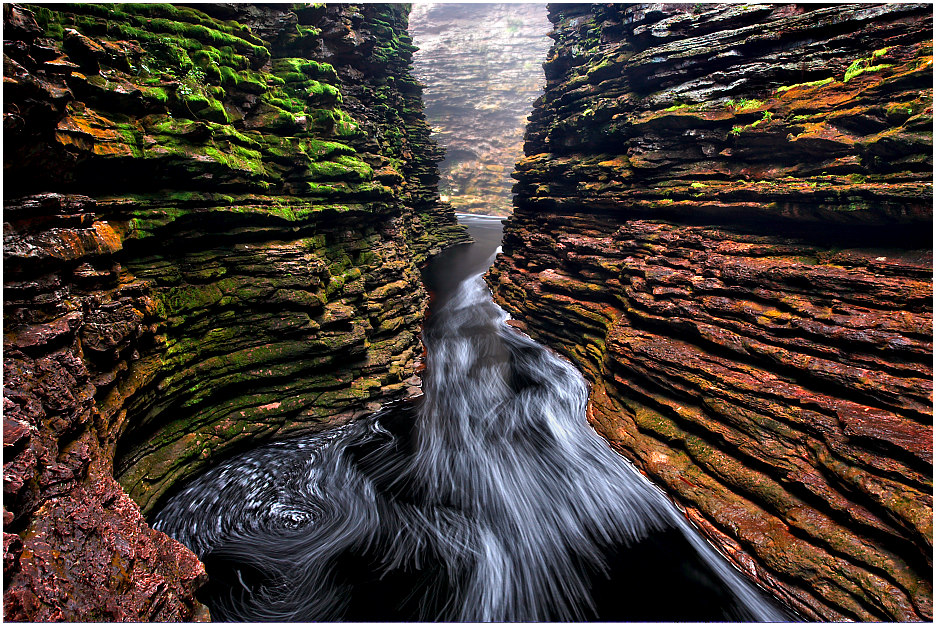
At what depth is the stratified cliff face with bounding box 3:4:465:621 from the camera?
4.46 m

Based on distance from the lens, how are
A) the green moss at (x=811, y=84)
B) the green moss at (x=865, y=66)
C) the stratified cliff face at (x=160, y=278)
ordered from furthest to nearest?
1. the green moss at (x=811, y=84)
2. the green moss at (x=865, y=66)
3. the stratified cliff face at (x=160, y=278)

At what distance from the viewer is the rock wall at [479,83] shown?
2872 inches

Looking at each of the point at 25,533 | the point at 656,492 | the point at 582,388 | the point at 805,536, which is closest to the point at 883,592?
the point at 805,536

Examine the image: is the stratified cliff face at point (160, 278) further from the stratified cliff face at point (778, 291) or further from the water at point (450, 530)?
the stratified cliff face at point (778, 291)

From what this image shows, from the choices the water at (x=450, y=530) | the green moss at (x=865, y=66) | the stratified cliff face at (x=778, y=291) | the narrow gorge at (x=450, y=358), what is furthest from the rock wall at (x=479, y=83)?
the water at (x=450, y=530)

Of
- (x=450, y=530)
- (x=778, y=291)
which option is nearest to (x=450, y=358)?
(x=450, y=530)

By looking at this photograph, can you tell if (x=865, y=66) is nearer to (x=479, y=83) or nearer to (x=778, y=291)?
(x=778, y=291)

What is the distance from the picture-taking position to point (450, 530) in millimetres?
7652

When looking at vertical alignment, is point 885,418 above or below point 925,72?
below

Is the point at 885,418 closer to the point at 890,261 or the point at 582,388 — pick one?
the point at 890,261

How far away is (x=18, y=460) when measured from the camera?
4062mm

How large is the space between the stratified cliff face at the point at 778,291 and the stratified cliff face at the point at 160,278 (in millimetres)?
7884

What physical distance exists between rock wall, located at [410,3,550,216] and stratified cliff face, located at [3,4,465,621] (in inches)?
2367

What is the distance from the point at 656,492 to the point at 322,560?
7.00 meters
